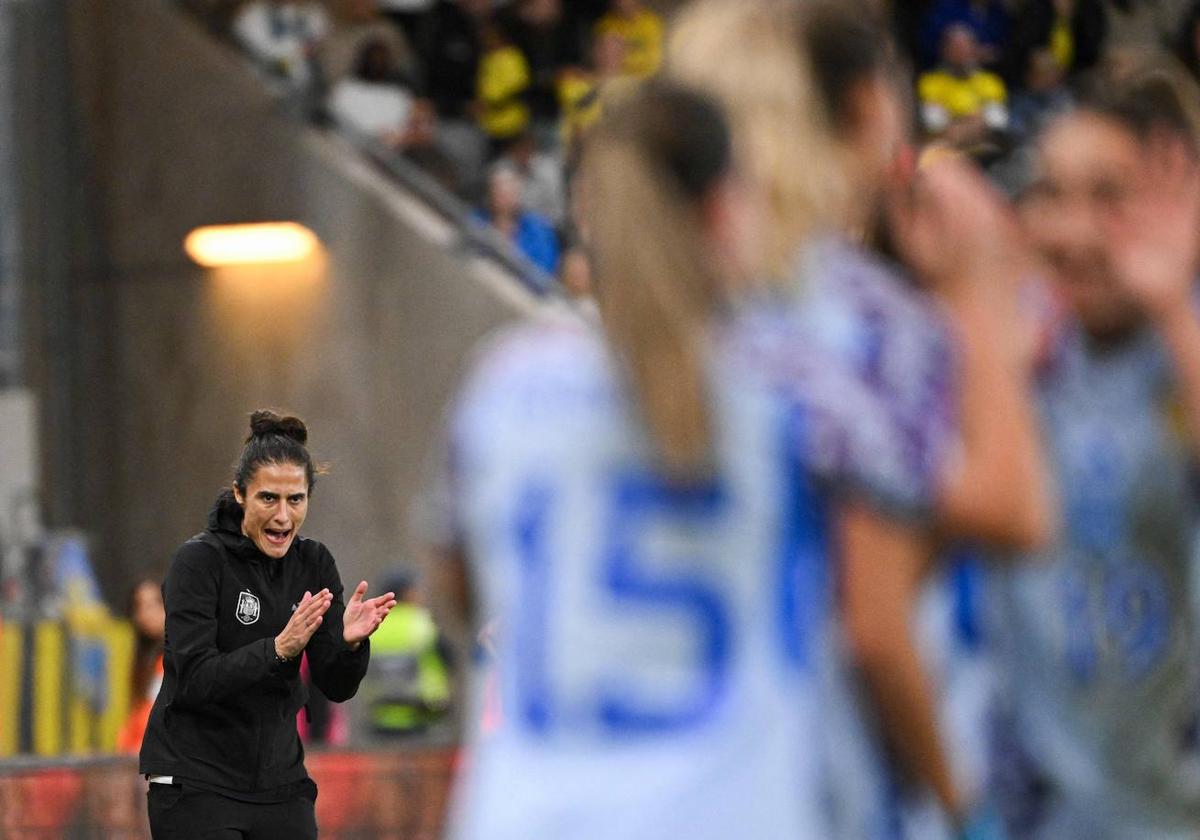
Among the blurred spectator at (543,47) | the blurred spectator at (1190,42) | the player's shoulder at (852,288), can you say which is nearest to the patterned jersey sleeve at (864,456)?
the player's shoulder at (852,288)

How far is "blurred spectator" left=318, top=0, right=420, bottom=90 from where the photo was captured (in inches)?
623

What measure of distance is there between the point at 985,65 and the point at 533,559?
13258 mm

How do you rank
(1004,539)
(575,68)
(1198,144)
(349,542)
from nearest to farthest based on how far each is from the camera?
(1004,539), (1198,144), (349,542), (575,68)

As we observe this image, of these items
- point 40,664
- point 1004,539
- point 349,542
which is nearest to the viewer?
point 1004,539

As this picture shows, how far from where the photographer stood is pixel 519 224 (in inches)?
583

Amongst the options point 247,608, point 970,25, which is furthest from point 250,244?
point 247,608

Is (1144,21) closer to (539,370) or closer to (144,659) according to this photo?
(144,659)

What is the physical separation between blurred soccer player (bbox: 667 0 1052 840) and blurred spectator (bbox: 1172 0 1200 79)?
13279 mm

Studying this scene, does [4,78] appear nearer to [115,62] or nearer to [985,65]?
[115,62]

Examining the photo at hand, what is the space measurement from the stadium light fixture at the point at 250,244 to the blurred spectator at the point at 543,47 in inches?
70.5

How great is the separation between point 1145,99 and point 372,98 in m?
11.8

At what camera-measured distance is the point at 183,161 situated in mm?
15688

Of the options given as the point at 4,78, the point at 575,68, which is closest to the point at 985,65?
the point at 575,68

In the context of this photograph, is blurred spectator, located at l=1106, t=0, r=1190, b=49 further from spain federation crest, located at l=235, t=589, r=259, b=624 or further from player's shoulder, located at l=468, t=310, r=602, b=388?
player's shoulder, located at l=468, t=310, r=602, b=388
